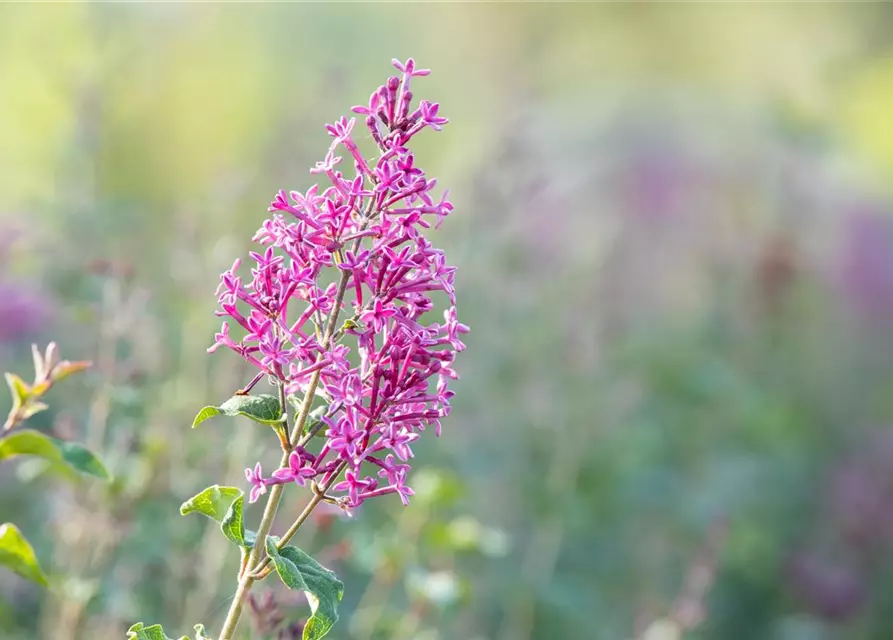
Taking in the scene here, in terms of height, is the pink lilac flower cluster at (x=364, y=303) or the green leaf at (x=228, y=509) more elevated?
the pink lilac flower cluster at (x=364, y=303)

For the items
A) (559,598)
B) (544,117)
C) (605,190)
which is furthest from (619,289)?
(544,117)

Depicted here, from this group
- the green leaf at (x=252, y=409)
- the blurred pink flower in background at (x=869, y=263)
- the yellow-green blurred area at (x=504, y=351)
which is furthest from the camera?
the blurred pink flower in background at (x=869, y=263)

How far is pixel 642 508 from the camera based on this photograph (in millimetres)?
4941

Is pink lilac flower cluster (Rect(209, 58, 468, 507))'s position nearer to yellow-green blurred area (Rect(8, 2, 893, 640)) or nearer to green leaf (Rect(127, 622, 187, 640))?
green leaf (Rect(127, 622, 187, 640))

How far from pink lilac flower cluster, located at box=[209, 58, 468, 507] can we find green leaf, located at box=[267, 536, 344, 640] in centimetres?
8

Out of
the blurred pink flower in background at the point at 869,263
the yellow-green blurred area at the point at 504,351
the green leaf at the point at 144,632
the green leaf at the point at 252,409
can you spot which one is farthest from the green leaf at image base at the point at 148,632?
the blurred pink flower in background at the point at 869,263

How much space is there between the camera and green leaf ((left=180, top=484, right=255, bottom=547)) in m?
1.16

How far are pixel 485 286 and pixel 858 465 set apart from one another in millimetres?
2244

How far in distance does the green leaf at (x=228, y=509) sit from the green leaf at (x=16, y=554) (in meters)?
0.23

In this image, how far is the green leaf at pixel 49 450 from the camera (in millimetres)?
1205

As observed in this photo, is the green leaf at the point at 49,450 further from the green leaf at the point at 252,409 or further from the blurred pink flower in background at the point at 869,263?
the blurred pink flower in background at the point at 869,263

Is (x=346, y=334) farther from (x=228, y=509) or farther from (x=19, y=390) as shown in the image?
(x=19, y=390)

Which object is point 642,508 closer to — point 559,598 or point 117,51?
point 559,598

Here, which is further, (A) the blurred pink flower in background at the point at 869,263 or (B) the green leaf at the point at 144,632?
(A) the blurred pink flower in background at the point at 869,263
